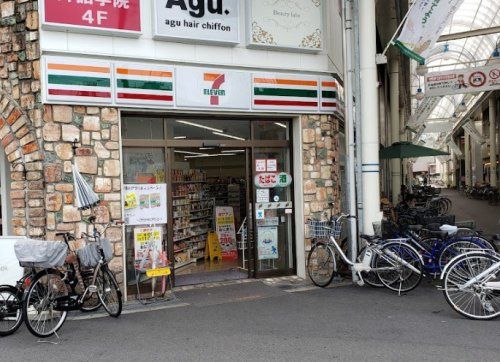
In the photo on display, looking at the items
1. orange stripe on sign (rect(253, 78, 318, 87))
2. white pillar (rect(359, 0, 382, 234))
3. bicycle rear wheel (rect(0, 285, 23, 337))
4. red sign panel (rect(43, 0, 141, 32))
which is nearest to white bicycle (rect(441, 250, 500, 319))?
white pillar (rect(359, 0, 382, 234))

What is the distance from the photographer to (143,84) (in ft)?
24.3

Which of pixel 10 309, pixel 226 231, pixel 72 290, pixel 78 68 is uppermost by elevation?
pixel 78 68

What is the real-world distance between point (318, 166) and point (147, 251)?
3259 mm

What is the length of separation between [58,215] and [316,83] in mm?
4717

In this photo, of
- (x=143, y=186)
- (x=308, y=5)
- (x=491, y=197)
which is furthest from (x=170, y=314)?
(x=491, y=197)

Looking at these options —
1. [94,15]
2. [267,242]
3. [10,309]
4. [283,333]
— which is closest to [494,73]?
[267,242]

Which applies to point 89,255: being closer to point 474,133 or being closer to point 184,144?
point 184,144

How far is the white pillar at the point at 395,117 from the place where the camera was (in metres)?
20.0

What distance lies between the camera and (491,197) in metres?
27.1

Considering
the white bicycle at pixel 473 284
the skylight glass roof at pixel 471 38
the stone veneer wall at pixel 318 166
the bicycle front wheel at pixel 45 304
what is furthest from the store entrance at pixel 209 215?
the skylight glass roof at pixel 471 38

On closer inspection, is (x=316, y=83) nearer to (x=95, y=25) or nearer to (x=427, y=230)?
(x=427, y=230)

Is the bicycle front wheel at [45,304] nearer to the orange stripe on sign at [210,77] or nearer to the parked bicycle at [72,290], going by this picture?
the parked bicycle at [72,290]

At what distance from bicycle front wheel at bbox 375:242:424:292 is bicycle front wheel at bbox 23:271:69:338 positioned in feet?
14.8

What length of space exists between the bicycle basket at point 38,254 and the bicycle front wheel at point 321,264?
3.98 m
